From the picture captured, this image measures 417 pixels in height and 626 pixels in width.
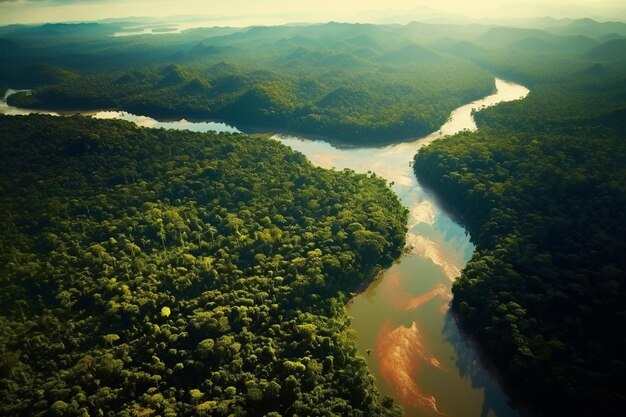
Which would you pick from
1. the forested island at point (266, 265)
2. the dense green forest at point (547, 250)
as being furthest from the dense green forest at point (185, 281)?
the dense green forest at point (547, 250)

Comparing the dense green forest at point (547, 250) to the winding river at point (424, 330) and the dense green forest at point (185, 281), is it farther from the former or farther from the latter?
the dense green forest at point (185, 281)

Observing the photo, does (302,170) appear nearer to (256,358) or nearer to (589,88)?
(256,358)

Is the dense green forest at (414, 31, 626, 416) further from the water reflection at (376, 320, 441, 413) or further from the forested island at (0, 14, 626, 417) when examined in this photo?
the water reflection at (376, 320, 441, 413)

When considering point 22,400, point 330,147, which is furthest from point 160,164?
point 22,400

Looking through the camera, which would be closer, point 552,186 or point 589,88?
point 552,186

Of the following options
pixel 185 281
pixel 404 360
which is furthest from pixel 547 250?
pixel 185 281

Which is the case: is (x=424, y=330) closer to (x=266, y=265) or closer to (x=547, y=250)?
(x=547, y=250)
